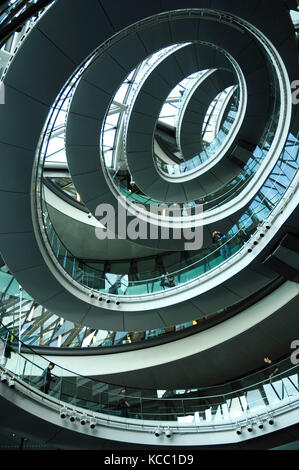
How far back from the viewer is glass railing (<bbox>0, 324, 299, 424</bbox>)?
29.3ft

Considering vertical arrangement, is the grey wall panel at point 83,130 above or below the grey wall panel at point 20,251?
above

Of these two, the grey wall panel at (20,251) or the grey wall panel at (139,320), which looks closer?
the grey wall panel at (20,251)

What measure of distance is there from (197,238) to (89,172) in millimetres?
4739

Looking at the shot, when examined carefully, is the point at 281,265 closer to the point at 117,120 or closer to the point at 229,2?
the point at 229,2

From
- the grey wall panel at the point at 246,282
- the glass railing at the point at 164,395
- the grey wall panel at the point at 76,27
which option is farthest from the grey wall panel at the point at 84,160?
the glass railing at the point at 164,395

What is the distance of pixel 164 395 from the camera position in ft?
34.9

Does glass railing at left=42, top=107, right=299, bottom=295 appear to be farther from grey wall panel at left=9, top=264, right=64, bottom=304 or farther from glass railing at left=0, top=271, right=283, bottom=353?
glass railing at left=0, top=271, right=283, bottom=353

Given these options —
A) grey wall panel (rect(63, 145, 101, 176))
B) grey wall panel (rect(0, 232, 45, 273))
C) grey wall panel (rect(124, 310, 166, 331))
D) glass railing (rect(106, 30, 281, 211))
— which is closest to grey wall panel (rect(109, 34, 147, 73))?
grey wall panel (rect(63, 145, 101, 176))

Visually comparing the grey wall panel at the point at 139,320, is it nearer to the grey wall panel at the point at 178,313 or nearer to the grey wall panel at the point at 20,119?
the grey wall panel at the point at 178,313

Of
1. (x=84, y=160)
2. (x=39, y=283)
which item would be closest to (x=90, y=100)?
(x=84, y=160)

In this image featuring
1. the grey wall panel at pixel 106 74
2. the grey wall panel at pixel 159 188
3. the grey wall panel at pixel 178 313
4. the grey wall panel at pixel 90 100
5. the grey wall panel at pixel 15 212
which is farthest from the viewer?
the grey wall panel at pixel 159 188

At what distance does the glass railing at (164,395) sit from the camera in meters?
8.94
